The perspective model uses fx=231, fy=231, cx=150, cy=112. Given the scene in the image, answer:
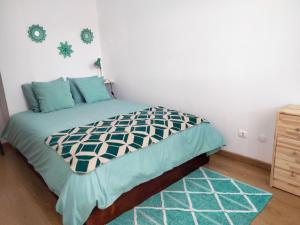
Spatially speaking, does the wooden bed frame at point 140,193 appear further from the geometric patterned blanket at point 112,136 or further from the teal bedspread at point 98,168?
the geometric patterned blanket at point 112,136

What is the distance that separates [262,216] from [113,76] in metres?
3.19

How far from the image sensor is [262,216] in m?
1.80

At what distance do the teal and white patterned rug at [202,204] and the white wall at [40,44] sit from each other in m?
2.50

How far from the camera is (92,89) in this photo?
11.6 ft

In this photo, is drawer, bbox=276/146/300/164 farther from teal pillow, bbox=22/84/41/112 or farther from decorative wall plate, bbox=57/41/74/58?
decorative wall plate, bbox=57/41/74/58

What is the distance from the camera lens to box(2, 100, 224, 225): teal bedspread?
1.59m

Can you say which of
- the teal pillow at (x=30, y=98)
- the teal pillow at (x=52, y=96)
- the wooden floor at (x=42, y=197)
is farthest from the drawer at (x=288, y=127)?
the teal pillow at (x=30, y=98)

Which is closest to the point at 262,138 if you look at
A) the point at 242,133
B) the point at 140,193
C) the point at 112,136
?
the point at 242,133

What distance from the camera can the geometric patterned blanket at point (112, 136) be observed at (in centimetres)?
171

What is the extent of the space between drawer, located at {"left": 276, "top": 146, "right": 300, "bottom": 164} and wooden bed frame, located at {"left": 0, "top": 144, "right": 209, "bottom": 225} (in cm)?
76

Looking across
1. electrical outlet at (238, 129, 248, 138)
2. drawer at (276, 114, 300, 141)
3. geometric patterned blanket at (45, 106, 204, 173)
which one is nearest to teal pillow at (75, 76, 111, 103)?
geometric patterned blanket at (45, 106, 204, 173)

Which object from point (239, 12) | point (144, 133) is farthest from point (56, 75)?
point (239, 12)

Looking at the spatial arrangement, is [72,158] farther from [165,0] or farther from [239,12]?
[165,0]

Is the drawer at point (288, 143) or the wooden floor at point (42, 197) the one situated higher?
the drawer at point (288, 143)
